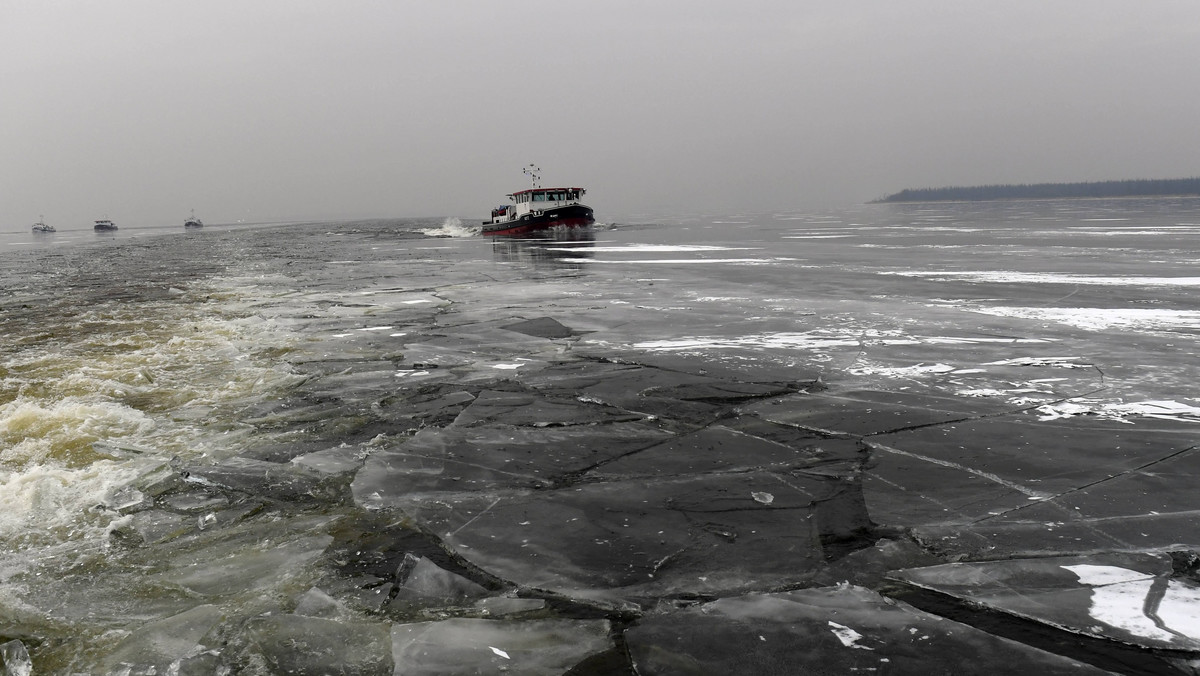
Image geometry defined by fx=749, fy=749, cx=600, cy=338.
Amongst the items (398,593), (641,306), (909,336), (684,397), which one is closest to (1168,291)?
(909,336)

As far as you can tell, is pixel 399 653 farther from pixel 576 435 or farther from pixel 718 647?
pixel 576 435

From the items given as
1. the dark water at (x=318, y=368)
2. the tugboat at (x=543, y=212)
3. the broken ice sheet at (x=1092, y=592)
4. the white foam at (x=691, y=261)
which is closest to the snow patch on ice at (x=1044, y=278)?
the dark water at (x=318, y=368)

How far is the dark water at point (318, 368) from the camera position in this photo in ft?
12.8

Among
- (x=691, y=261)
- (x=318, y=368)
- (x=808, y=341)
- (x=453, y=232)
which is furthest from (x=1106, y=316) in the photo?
(x=453, y=232)

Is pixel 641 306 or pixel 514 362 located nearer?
pixel 514 362

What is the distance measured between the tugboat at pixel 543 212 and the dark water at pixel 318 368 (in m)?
34.8

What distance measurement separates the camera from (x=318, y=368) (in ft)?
29.5

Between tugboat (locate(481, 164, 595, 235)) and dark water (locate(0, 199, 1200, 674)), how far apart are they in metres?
34.8

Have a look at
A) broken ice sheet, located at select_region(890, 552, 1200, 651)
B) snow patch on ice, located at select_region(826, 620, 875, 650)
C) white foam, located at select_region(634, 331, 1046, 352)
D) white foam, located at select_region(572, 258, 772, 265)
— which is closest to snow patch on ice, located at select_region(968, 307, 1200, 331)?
white foam, located at select_region(634, 331, 1046, 352)

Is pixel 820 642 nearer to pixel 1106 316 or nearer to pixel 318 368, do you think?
pixel 318 368

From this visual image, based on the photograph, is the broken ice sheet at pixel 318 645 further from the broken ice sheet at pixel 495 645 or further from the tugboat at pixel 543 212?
the tugboat at pixel 543 212

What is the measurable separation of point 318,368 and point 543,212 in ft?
158

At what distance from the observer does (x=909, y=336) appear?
10.0 m

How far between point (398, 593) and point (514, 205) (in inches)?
2331
